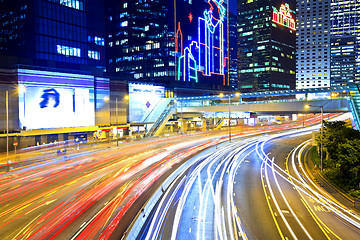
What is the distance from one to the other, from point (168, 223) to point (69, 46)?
197 feet

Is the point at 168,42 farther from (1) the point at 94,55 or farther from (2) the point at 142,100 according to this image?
(1) the point at 94,55

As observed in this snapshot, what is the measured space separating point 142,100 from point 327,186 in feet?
195

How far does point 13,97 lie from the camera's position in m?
51.4

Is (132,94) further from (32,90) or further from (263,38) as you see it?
(263,38)

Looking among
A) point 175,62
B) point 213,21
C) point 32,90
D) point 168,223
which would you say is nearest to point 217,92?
point 175,62

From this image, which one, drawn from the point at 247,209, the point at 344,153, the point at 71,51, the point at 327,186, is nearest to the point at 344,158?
the point at 344,153

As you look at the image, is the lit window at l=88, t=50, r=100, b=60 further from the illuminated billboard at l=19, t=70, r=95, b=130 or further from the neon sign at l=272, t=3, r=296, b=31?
the neon sign at l=272, t=3, r=296, b=31

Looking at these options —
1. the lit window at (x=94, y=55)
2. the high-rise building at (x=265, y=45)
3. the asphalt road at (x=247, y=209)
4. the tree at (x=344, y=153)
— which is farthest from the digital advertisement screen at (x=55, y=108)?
the high-rise building at (x=265, y=45)

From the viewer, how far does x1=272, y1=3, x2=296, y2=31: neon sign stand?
181 metres

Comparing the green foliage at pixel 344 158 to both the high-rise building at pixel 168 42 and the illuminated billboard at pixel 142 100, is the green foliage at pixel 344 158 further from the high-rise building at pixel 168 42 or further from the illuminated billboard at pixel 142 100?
the high-rise building at pixel 168 42

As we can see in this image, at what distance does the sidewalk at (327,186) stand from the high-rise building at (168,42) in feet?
270

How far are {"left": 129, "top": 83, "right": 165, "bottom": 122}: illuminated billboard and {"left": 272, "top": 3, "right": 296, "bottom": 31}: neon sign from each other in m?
132

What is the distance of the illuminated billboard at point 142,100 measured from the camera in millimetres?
76812

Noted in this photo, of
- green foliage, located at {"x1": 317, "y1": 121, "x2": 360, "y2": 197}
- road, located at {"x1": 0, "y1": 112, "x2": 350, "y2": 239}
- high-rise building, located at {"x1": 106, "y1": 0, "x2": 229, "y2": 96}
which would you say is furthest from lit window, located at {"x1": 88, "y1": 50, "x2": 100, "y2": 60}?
green foliage, located at {"x1": 317, "y1": 121, "x2": 360, "y2": 197}
